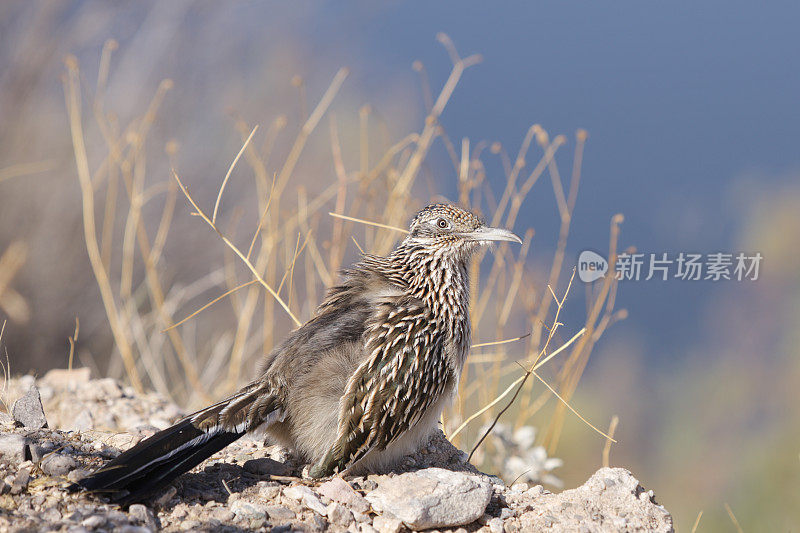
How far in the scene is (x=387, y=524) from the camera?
323cm

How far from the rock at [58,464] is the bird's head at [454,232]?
1973 mm

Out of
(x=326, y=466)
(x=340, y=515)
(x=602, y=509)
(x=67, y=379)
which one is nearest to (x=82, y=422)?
(x=67, y=379)

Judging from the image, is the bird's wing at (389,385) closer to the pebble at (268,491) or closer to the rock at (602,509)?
the pebble at (268,491)

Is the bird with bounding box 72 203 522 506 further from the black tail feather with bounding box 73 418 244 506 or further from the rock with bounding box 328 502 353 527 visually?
the rock with bounding box 328 502 353 527

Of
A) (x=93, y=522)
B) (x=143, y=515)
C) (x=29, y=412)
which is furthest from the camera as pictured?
(x=29, y=412)

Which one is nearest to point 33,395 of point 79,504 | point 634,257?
point 79,504

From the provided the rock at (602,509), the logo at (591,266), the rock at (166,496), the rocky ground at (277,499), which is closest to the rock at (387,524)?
the rocky ground at (277,499)

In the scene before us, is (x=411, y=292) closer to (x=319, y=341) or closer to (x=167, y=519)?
(x=319, y=341)

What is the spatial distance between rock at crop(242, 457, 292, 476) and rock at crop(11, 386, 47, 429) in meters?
1.01

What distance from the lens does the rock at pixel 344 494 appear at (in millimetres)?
3307

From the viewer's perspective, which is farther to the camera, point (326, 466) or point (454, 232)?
point (454, 232)

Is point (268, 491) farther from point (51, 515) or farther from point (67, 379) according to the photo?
point (67, 379)

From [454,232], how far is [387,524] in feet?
5.28

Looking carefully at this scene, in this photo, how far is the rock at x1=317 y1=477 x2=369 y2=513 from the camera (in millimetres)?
3307
